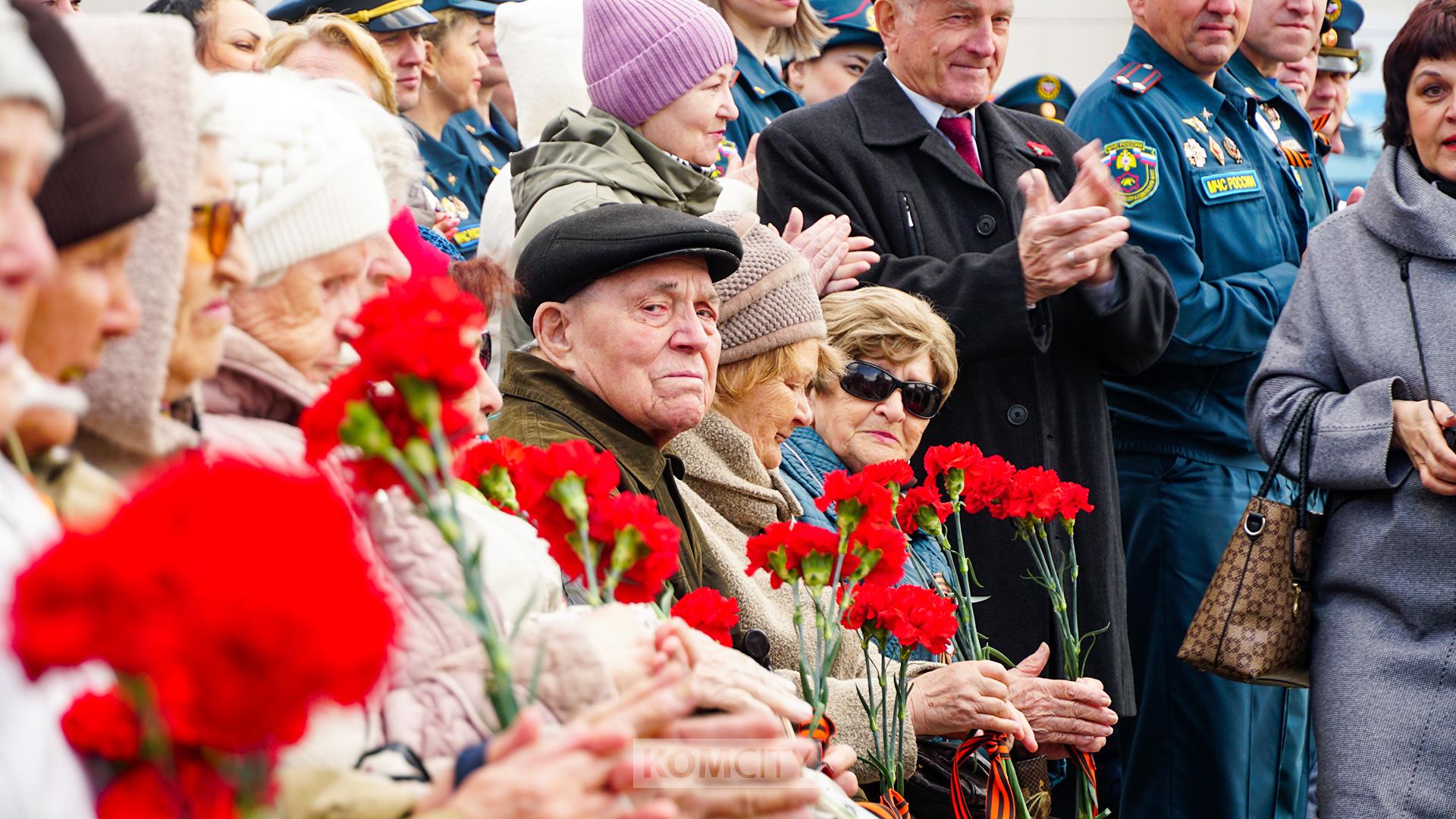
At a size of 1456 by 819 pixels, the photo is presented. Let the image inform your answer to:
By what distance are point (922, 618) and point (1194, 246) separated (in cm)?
248

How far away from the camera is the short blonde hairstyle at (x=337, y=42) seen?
14.7ft

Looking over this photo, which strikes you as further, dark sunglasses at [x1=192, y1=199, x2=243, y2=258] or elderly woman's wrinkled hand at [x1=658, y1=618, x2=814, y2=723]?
elderly woman's wrinkled hand at [x1=658, y1=618, x2=814, y2=723]

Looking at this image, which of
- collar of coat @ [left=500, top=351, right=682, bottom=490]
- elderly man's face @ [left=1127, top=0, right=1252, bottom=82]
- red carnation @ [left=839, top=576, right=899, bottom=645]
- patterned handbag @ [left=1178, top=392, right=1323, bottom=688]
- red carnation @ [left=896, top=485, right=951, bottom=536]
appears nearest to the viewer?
red carnation @ [left=839, top=576, right=899, bottom=645]

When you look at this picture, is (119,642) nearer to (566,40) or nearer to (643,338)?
(643,338)

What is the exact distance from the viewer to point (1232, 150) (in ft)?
16.7

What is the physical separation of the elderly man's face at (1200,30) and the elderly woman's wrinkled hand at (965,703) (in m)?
2.62

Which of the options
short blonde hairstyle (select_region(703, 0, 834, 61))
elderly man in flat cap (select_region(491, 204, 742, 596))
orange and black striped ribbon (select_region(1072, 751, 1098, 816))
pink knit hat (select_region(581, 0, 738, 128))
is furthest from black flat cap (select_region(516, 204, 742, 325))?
short blonde hairstyle (select_region(703, 0, 834, 61))

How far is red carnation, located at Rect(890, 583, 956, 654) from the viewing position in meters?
2.80

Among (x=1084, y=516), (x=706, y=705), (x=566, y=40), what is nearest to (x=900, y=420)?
(x=1084, y=516)

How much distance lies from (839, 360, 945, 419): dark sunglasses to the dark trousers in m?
1.11

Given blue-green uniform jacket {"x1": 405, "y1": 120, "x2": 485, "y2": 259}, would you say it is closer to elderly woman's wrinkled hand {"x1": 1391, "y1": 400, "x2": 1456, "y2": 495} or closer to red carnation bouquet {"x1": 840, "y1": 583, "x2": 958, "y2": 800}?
red carnation bouquet {"x1": 840, "y1": 583, "x2": 958, "y2": 800}

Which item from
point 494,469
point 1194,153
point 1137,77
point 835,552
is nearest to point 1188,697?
point 1194,153

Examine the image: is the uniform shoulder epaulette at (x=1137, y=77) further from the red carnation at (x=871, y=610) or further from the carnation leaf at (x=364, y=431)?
the carnation leaf at (x=364, y=431)

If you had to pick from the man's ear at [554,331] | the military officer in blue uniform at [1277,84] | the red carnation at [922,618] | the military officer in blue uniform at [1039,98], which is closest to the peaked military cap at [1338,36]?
the military officer in blue uniform at [1039,98]
